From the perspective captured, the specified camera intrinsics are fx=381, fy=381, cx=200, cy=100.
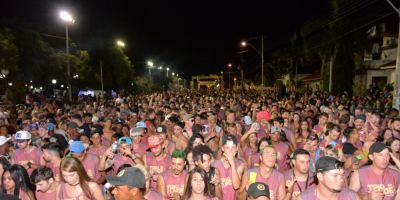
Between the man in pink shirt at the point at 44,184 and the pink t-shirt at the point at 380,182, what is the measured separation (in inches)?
153

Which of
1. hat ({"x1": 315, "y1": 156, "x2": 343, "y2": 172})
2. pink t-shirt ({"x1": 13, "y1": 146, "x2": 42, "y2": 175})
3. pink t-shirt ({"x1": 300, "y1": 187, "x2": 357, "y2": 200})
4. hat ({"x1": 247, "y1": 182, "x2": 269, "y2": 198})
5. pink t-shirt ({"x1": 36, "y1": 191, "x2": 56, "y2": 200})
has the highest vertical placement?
hat ({"x1": 315, "y1": 156, "x2": 343, "y2": 172})

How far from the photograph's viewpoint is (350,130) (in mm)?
7625

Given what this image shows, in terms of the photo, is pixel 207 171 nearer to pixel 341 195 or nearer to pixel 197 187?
pixel 197 187

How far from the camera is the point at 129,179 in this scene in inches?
127

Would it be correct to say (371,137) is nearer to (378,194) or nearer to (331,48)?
(378,194)

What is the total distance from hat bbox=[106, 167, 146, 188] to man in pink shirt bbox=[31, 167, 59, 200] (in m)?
1.90

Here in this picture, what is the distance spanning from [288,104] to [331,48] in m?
19.3

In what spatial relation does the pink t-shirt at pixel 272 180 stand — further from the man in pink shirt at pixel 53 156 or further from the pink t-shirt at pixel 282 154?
the man in pink shirt at pixel 53 156

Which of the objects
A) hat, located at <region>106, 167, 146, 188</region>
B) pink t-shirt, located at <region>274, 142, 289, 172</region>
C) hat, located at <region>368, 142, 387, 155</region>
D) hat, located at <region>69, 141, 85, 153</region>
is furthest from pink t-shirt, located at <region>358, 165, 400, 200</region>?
hat, located at <region>69, 141, 85, 153</region>

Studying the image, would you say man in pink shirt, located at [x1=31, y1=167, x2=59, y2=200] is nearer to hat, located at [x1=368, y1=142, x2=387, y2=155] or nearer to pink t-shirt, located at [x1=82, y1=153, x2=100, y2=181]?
pink t-shirt, located at [x1=82, y1=153, x2=100, y2=181]

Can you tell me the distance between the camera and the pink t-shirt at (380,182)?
15.6 ft

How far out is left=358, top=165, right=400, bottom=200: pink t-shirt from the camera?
15.6 feet

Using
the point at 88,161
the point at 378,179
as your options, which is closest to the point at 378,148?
the point at 378,179

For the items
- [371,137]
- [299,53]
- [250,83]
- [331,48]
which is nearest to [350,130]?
[371,137]
